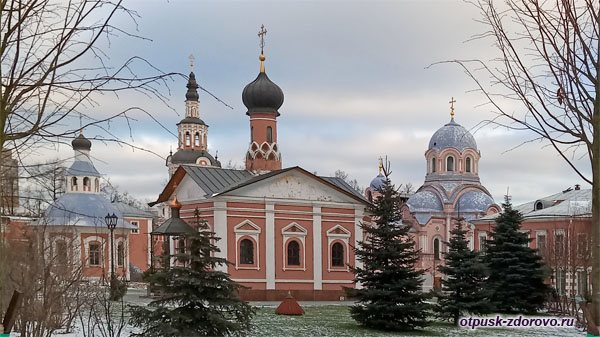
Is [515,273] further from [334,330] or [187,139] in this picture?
[187,139]

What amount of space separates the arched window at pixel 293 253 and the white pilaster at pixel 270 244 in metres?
0.93

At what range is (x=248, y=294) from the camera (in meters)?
29.1

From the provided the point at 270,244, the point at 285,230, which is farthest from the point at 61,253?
the point at 285,230

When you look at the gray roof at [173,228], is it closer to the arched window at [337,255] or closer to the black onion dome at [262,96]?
the arched window at [337,255]

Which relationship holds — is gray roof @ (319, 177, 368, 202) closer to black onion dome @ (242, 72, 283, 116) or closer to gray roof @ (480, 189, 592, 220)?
black onion dome @ (242, 72, 283, 116)

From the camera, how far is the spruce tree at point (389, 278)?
686 inches

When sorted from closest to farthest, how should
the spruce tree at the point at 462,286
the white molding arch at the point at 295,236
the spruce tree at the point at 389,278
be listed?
1. the spruce tree at the point at 389,278
2. the spruce tree at the point at 462,286
3. the white molding arch at the point at 295,236

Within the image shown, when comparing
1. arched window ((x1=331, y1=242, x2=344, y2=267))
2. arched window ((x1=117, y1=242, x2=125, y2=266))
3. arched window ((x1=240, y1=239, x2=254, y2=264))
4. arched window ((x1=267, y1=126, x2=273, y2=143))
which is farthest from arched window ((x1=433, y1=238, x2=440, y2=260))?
arched window ((x1=240, y1=239, x2=254, y2=264))

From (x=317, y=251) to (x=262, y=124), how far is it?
7.29 metres

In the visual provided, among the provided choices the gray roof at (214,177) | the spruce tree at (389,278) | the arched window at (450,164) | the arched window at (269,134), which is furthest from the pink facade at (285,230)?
the arched window at (450,164)

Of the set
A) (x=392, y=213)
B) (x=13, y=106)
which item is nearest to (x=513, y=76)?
(x=13, y=106)

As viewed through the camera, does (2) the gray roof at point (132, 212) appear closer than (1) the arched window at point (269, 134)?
No

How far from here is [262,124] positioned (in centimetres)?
3456

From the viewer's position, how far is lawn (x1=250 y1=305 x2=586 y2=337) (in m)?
16.4
